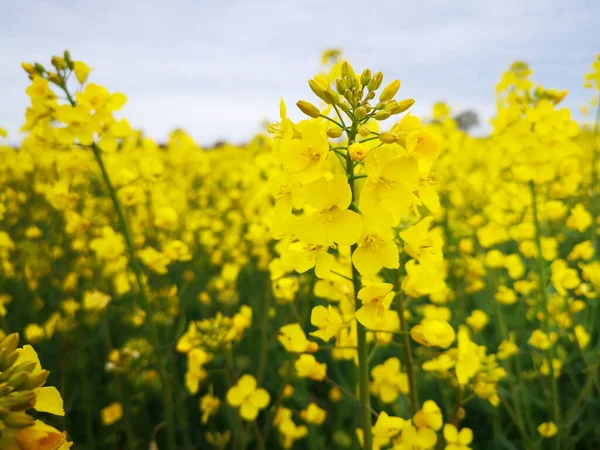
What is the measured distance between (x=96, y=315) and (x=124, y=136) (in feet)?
6.65

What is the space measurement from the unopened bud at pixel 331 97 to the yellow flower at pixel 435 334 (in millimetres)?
831

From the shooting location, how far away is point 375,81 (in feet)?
4.97

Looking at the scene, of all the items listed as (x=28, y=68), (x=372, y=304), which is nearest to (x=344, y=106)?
(x=372, y=304)

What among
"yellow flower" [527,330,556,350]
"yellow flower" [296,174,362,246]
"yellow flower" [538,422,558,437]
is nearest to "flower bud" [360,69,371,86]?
"yellow flower" [296,174,362,246]

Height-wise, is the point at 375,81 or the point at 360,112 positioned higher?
the point at 375,81

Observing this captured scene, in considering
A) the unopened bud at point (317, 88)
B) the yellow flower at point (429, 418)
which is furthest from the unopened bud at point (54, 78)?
the yellow flower at point (429, 418)

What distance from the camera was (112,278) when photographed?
178 inches

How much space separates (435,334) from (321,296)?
0.43m

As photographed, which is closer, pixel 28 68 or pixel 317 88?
pixel 317 88

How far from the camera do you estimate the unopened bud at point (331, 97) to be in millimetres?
1445

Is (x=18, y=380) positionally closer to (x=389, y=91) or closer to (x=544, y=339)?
(x=389, y=91)

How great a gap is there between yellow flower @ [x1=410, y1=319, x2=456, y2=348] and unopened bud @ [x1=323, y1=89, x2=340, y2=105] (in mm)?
831

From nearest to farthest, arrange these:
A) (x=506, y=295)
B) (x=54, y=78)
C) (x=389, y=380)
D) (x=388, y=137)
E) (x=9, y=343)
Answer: (x=9, y=343) → (x=388, y=137) → (x=389, y=380) → (x=54, y=78) → (x=506, y=295)

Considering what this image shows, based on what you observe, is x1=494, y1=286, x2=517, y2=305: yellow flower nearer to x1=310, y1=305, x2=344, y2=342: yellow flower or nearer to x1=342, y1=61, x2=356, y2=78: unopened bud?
x1=310, y1=305, x2=344, y2=342: yellow flower
